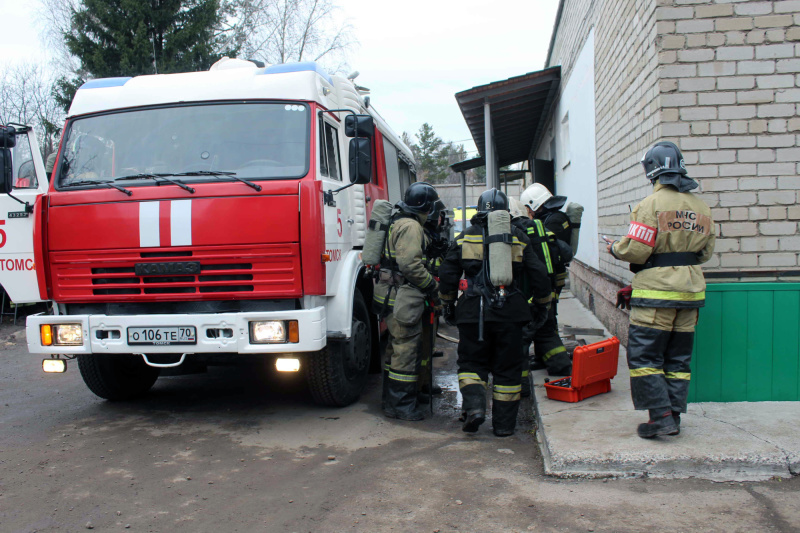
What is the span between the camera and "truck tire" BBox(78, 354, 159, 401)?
17.7 feet

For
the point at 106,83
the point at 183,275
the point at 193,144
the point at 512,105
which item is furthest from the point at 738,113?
the point at 512,105

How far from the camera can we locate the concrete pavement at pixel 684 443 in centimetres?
359

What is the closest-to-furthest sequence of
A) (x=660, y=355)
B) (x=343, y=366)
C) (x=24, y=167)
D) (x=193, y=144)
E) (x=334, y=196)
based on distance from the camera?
(x=660, y=355) < (x=193, y=144) < (x=334, y=196) < (x=343, y=366) < (x=24, y=167)

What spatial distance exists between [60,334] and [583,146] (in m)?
7.24

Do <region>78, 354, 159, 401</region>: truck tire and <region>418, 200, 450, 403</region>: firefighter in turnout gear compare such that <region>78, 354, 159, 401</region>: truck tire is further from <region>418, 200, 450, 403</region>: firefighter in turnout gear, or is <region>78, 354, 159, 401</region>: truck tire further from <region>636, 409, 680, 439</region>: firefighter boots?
<region>636, 409, 680, 439</region>: firefighter boots

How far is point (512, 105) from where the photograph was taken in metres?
12.8

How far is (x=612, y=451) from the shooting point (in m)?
3.77

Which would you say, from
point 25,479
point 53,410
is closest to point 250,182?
point 25,479

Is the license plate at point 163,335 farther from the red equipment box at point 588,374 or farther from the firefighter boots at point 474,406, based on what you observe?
the red equipment box at point 588,374

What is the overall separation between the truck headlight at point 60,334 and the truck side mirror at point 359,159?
2338mm

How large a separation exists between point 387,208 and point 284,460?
210 centimetres

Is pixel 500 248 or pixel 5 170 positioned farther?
pixel 5 170

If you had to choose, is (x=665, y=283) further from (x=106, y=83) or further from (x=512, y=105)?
(x=512, y=105)

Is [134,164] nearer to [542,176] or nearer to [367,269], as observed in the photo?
[367,269]
